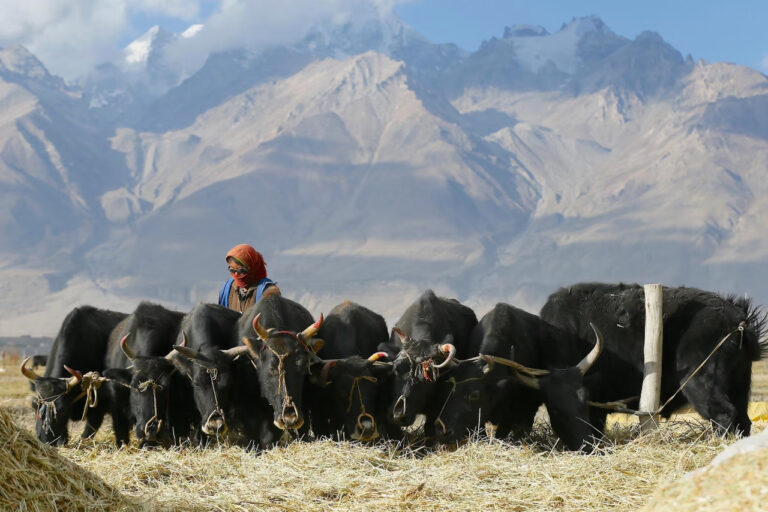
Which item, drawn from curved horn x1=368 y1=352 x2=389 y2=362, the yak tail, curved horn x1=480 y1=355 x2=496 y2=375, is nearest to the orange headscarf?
curved horn x1=368 y1=352 x2=389 y2=362

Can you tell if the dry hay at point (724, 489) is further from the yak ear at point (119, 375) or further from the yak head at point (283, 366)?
the yak ear at point (119, 375)

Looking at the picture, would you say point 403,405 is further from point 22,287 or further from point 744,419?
point 22,287

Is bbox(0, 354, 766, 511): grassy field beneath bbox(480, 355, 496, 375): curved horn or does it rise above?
beneath

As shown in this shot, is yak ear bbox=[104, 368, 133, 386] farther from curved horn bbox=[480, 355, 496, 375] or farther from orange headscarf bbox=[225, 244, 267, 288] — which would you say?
curved horn bbox=[480, 355, 496, 375]

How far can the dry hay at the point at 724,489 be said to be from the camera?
15.0 feet

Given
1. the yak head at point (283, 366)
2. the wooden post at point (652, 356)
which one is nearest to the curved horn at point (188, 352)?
the yak head at point (283, 366)

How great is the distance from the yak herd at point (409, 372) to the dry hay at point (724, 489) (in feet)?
14.8

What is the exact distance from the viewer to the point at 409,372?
379 inches

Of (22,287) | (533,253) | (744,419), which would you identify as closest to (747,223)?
(533,253)

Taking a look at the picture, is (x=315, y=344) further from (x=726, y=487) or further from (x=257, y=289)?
(x=726, y=487)

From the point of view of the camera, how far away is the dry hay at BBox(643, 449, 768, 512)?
457 cm

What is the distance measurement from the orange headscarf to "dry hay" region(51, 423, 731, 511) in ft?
10.7

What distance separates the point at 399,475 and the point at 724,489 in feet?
11.8

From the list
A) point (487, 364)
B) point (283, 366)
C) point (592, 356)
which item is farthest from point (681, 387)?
point (283, 366)
